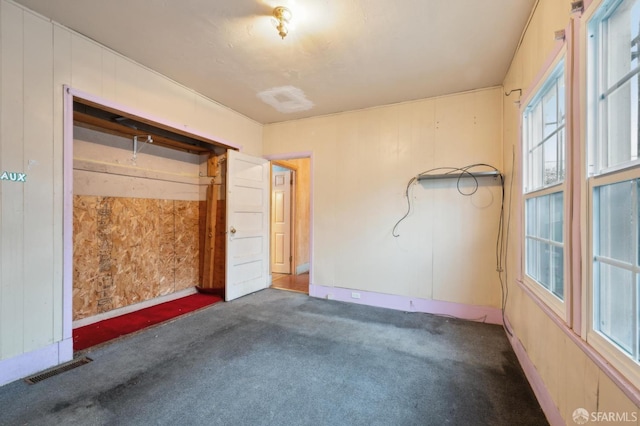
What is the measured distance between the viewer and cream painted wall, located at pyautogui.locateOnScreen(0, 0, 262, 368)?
6.50 ft

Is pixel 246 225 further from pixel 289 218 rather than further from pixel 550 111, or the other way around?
pixel 550 111

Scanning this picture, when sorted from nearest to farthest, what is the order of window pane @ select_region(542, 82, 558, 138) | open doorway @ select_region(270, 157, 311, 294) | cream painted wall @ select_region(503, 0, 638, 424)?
1. cream painted wall @ select_region(503, 0, 638, 424)
2. window pane @ select_region(542, 82, 558, 138)
3. open doorway @ select_region(270, 157, 311, 294)

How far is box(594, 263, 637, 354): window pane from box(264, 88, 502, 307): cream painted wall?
6.84 feet

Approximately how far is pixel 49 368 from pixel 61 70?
2400mm

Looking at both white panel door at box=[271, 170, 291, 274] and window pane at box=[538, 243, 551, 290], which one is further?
white panel door at box=[271, 170, 291, 274]

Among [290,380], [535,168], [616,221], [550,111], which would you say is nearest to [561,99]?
[550,111]

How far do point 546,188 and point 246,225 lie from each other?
3539 mm

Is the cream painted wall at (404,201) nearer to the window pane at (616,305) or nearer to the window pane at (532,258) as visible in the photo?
the window pane at (532,258)

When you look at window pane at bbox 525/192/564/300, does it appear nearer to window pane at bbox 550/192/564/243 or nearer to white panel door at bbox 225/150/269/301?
window pane at bbox 550/192/564/243

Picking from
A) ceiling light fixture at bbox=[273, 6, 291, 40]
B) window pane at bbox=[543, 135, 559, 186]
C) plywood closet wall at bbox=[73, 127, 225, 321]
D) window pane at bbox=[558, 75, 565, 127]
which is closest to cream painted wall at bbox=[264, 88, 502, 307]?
window pane at bbox=[543, 135, 559, 186]

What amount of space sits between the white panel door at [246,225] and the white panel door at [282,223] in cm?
113

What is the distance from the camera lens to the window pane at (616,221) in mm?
1062

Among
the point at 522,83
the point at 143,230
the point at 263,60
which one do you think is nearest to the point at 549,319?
the point at 522,83

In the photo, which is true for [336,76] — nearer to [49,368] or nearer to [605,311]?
[605,311]
